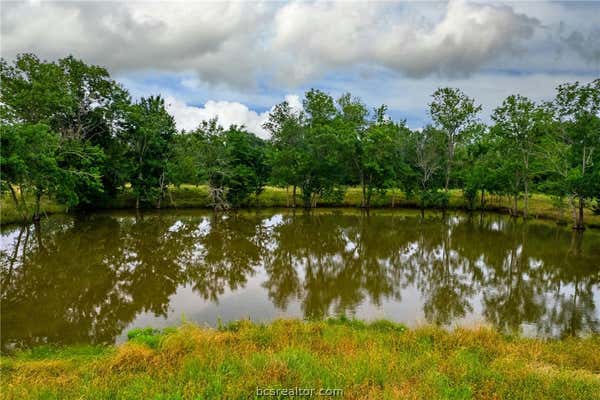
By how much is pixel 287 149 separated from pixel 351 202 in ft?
46.7

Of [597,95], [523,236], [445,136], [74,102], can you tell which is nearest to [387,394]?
[523,236]

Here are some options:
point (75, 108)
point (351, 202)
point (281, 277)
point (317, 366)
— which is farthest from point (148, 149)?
point (317, 366)

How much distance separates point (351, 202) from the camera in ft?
191

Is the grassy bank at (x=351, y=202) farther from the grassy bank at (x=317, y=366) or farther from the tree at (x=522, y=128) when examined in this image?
the grassy bank at (x=317, y=366)

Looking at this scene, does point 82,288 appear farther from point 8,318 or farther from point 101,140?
point 101,140

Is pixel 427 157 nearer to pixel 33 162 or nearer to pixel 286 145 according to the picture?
pixel 286 145

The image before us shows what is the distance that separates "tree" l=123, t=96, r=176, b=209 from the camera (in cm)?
4662

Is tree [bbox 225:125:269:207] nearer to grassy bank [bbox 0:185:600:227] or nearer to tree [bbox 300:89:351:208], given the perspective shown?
grassy bank [bbox 0:185:600:227]

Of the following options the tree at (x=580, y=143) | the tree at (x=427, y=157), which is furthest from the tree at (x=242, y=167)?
the tree at (x=580, y=143)

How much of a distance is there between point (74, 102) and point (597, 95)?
54.5 metres

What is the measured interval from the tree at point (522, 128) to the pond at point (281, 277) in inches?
544

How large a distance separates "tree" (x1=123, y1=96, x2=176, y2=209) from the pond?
12.3m

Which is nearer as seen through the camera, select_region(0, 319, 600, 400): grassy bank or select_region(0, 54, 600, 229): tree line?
select_region(0, 319, 600, 400): grassy bank

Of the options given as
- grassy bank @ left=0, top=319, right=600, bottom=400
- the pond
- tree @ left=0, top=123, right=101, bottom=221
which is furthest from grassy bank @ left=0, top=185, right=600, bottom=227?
grassy bank @ left=0, top=319, right=600, bottom=400
